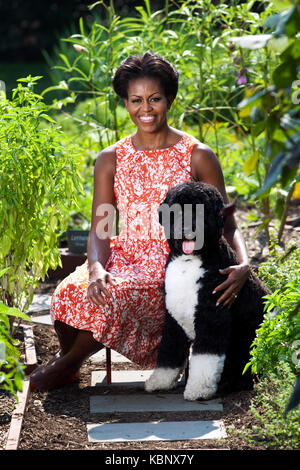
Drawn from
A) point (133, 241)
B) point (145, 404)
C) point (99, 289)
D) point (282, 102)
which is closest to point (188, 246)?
point (99, 289)

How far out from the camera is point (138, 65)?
12.0 feet

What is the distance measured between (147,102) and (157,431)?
1613 mm

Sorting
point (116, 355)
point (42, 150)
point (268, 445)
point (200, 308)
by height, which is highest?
point (42, 150)

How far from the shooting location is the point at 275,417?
2834 millimetres

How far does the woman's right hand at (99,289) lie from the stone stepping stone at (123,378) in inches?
20.0

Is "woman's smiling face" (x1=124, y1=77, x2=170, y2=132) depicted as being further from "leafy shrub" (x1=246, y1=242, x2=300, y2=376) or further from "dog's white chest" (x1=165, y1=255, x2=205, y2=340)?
"leafy shrub" (x1=246, y1=242, x2=300, y2=376)

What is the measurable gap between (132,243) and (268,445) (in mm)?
1454

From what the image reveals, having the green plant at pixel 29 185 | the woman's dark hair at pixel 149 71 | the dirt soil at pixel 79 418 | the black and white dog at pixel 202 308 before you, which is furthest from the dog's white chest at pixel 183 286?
the woman's dark hair at pixel 149 71

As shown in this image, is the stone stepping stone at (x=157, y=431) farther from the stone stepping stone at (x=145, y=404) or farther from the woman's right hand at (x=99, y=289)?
the woman's right hand at (x=99, y=289)

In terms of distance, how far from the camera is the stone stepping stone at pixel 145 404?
130 inches

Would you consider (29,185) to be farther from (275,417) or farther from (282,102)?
(282,102)

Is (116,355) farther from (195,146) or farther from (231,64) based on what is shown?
(231,64)

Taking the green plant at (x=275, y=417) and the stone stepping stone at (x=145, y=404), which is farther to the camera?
the stone stepping stone at (x=145, y=404)

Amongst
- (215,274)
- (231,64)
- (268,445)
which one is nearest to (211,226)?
(215,274)
